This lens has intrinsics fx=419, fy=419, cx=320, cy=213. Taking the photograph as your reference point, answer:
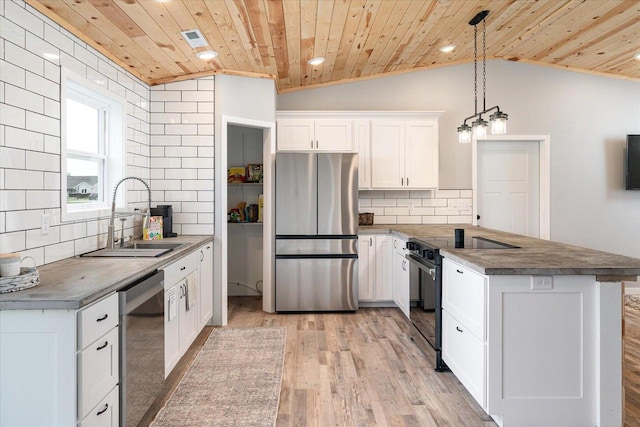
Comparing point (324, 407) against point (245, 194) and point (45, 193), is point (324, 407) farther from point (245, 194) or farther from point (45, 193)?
point (245, 194)

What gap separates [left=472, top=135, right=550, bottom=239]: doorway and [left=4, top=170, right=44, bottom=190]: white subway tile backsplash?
445 cm

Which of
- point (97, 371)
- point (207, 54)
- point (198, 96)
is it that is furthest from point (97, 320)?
point (198, 96)

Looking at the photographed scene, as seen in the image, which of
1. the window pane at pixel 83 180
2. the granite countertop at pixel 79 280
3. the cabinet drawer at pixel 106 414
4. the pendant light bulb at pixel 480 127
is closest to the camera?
the granite countertop at pixel 79 280

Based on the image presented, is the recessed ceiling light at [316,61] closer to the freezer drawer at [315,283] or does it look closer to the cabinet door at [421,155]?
the cabinet door at [421,155]

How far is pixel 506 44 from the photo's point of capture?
14.8ft

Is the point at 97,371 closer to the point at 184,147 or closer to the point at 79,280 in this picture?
the point at 79,280

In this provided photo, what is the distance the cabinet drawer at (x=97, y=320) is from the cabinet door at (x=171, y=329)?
27.8 inches

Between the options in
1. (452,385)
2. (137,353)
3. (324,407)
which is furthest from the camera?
(452,385)

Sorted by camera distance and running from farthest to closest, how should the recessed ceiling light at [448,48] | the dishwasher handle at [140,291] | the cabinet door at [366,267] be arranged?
1. the cabinet door at [366,267]
2. the recessed ceiling light at [448,48]
3. the dishwasher handle at [140,291]

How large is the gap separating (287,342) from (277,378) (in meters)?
0.73

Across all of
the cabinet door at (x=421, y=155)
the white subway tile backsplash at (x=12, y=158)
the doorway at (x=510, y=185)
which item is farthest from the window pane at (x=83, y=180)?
the doorway at (x=510, y=185)

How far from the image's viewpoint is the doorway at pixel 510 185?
16.8ft

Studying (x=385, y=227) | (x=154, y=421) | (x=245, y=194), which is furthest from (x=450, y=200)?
(x=154, y=421)

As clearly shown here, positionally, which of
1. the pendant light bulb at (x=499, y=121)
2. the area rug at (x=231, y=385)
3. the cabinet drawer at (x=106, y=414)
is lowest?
the area rug at (x=231, y=385)
